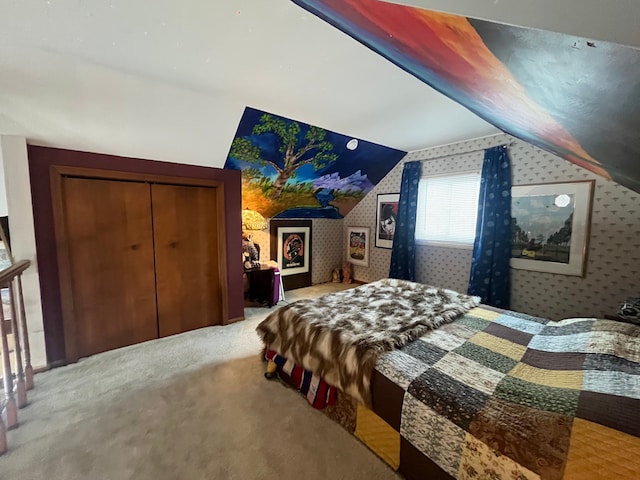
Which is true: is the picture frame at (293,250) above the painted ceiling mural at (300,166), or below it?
below

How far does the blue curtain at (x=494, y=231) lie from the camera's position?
317 cm

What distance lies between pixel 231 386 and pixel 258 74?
2383 mm

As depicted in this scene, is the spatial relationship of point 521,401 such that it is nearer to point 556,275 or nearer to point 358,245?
A: point 556,275

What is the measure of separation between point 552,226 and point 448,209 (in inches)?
46.7

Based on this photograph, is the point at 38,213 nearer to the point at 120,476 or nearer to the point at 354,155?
the point at 120,476

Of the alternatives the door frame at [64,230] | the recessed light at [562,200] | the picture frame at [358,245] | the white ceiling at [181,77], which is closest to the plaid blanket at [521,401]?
the recessed light at [562,200]

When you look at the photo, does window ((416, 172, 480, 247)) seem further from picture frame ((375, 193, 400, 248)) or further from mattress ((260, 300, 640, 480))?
mattress ((260, 300, 640, 480))

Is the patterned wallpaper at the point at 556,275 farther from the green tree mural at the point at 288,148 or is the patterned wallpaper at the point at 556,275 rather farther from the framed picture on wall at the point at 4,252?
the framed picture on wall at the point at 4,252

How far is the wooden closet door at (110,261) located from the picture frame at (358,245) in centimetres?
346

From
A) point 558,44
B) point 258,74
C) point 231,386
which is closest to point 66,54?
point 258,74

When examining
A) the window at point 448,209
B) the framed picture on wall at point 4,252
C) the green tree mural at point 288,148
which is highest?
the green tree mural at point 288,148

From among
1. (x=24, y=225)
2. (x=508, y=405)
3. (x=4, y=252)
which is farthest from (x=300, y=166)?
(x=508, y=405)

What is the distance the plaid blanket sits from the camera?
0.94 metres

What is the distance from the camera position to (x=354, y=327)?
6.24 feet
